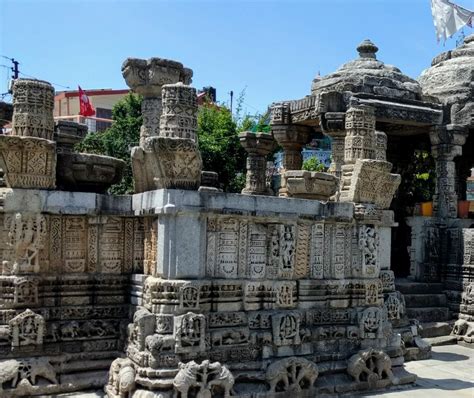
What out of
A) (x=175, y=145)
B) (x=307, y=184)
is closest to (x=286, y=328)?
(x=307, y=184)

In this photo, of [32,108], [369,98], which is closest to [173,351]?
[32,108]

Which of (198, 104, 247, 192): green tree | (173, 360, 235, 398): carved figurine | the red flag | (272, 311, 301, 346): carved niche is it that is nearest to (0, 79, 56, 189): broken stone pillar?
(173, 360, 235, 398): carved figurine

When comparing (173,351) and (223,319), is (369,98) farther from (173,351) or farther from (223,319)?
(173,351)

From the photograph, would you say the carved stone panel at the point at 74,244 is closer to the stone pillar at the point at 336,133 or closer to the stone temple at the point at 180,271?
the stone temple at the point at 180,271

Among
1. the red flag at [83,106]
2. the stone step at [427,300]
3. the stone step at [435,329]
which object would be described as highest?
the red flag at [83,106]

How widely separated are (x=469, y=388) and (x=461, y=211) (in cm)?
727

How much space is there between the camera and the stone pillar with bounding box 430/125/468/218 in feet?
42.4

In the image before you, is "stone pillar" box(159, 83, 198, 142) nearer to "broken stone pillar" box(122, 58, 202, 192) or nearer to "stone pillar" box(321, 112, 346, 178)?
"broken stone pillar" box(122, 58, 202, 192)

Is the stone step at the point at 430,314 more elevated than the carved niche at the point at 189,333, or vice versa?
the carved niche at the point at 189,333

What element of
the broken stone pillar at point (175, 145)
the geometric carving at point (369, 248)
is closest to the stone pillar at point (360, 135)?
the geometric carving at point (369, 248)

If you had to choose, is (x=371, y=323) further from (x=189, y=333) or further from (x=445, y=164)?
(x=445, y=164)

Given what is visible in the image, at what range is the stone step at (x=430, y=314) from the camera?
11758 millimetres

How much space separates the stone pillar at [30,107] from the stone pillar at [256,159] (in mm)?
7346

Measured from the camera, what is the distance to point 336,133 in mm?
11352
